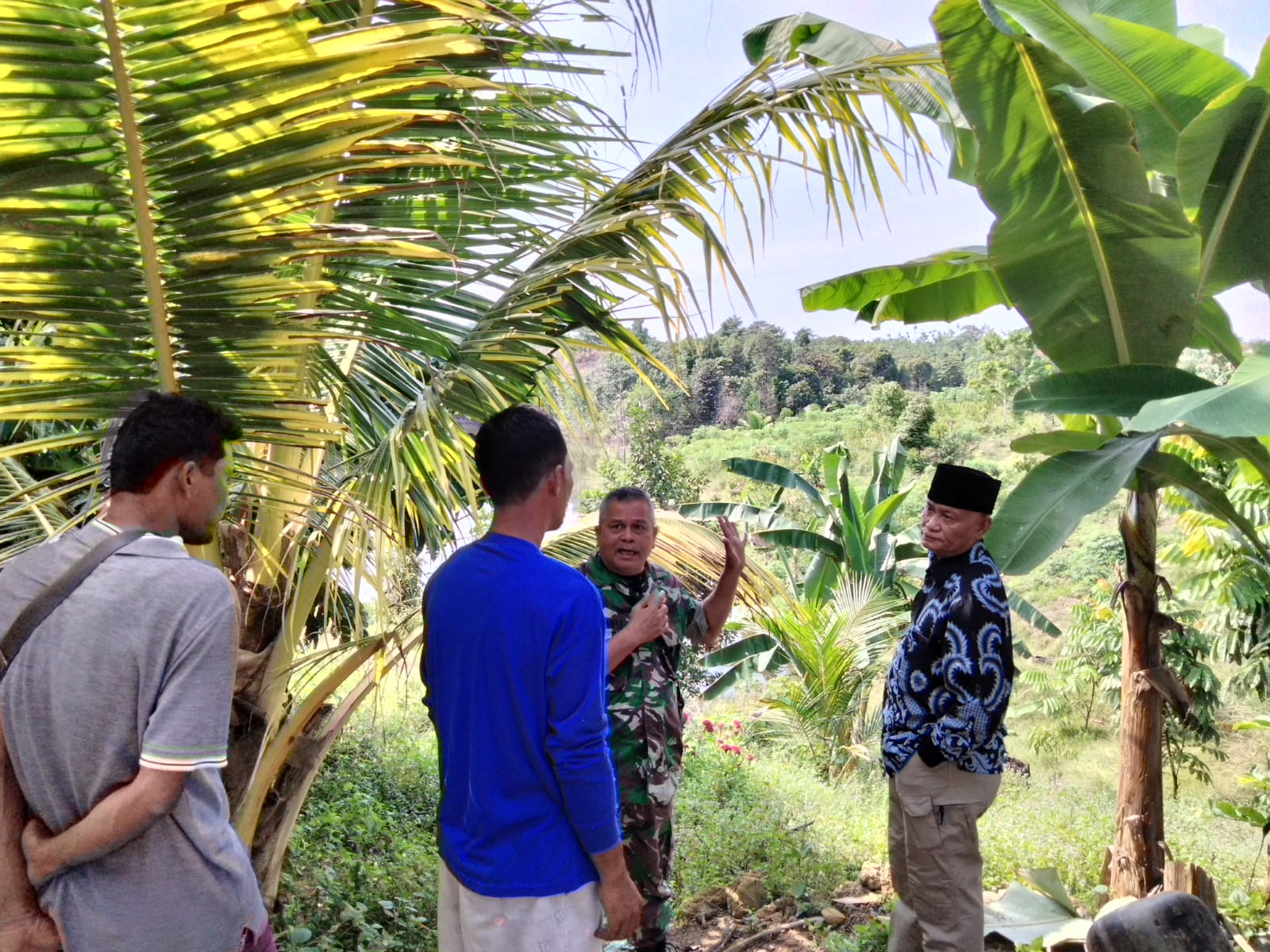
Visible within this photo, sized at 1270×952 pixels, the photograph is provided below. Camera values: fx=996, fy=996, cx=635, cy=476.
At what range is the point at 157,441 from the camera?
63.6 inches

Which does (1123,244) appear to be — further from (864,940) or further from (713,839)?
(713,839)

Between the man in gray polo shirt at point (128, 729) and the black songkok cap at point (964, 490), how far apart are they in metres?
2.41

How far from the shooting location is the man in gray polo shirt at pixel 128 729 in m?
1.50

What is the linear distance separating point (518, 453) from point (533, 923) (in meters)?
0.90

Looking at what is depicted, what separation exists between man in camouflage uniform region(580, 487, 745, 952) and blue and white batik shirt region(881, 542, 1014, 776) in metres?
0.75

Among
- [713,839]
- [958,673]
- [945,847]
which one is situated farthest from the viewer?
[713,839]

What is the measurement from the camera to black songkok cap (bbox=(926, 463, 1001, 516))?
3305 millimetres

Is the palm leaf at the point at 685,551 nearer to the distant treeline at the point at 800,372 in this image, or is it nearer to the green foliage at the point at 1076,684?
the green foliage at the point at 1076,684

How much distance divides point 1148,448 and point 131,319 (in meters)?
3.00

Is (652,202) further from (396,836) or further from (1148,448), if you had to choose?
(396,836)

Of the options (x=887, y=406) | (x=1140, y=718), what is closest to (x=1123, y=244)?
(x=1140, y=718)

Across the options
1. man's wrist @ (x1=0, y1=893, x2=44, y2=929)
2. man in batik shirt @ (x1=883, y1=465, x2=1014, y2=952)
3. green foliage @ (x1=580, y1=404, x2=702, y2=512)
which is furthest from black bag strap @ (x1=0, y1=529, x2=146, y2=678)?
green foliage @ (x1=580, y1=404, x2=702, y2=512)

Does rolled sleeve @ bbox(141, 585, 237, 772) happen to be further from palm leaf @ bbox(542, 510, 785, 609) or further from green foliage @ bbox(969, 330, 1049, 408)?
green foliage @ bbox(969, 330, 1049, 408)

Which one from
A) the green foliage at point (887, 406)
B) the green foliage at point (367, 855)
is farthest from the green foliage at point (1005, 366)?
the green foliage at point (367, 855)
